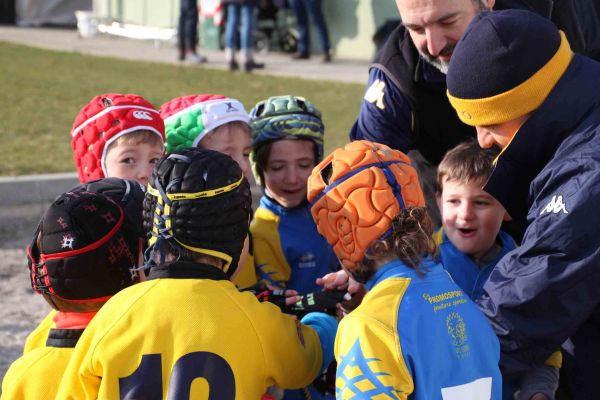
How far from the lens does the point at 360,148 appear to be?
3.14 metres

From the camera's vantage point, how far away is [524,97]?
127 inches

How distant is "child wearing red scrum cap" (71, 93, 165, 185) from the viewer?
444 centimetres

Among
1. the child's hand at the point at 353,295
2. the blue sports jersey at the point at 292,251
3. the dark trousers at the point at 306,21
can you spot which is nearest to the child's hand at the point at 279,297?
the child's hand at the point at 353,295

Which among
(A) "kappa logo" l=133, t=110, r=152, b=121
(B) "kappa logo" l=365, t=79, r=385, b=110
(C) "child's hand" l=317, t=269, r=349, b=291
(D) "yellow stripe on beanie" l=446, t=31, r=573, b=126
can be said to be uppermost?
(D) "yellow stripe on beanie" l=446, t=31, r=573, b=126

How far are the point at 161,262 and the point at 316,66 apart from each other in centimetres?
1293

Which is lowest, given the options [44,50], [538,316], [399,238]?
[44,50]

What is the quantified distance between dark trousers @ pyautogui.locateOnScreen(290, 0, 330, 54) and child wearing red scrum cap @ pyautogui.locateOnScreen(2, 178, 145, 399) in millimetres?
12977

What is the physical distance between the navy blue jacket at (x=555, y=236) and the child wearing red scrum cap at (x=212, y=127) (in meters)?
1.49

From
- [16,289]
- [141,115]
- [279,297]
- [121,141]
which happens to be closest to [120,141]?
[121,141]

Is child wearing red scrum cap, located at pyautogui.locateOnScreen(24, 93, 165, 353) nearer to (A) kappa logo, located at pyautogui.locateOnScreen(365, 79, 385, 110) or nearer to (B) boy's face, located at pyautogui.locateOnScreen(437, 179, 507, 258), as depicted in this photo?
(A) kappa logo, located at pyautogui.locateOnScreen(365, 79, 385, 110)

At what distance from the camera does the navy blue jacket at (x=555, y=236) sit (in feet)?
10.2

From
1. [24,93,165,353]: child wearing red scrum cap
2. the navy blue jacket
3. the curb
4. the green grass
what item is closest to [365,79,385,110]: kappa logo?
[24,93,165,353]: child wearing red scrum cap

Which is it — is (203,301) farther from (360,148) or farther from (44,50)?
(44,50)

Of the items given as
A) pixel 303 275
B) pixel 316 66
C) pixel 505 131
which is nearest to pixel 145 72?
pixel 316 66
